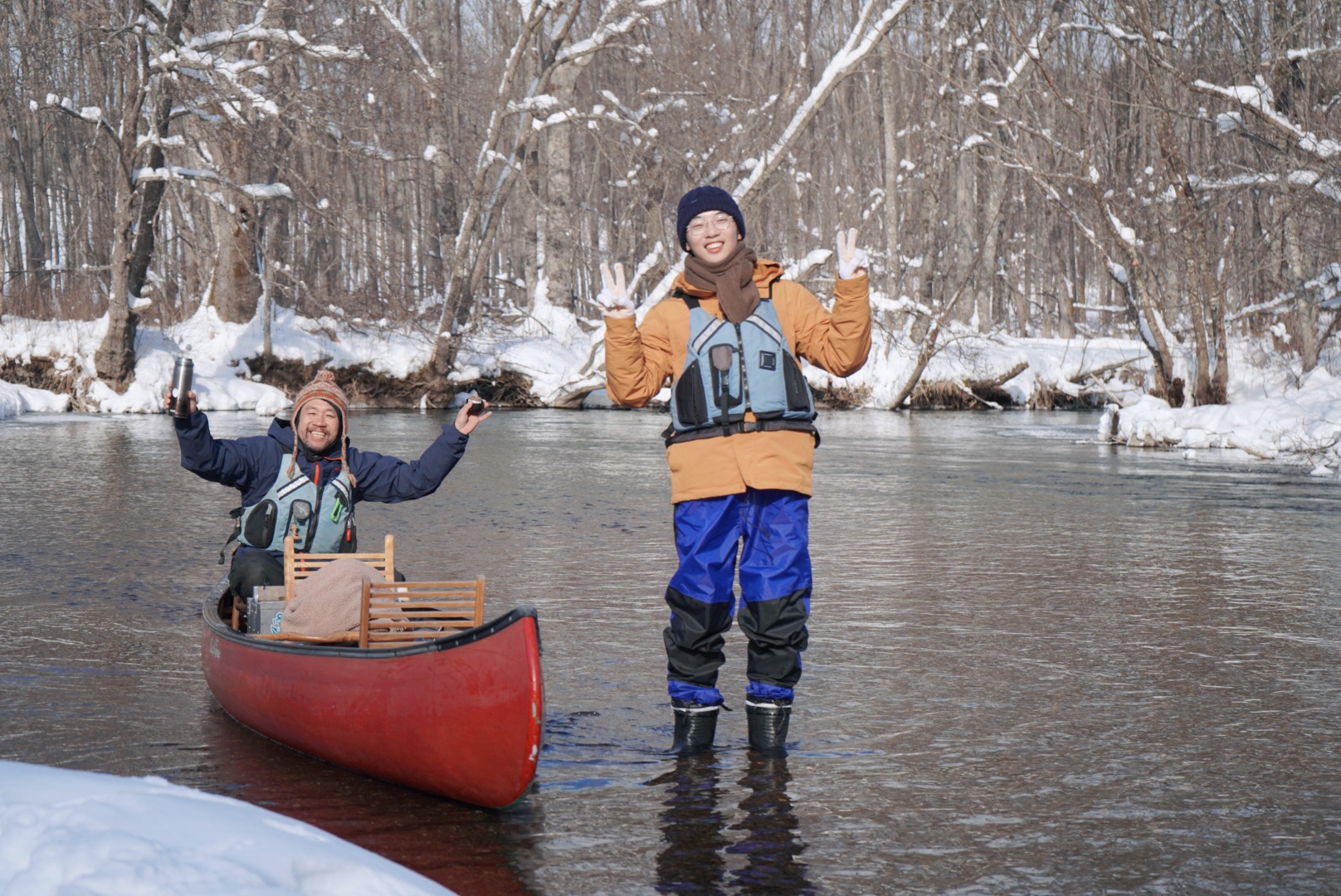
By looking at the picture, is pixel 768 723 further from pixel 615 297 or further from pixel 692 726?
pixel 615 297

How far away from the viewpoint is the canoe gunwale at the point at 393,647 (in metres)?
4.21

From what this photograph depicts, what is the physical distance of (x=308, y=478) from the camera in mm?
6066

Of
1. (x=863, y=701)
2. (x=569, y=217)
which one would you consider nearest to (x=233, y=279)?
(x=569, y=217)

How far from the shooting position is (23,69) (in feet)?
74.0

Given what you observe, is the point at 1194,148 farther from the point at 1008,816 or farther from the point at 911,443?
the point at 1008,816

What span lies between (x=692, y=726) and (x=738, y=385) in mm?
1145

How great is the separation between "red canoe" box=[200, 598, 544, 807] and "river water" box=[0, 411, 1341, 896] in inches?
4.7

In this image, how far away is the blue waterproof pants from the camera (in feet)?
15.5

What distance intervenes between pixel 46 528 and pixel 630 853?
8.40m

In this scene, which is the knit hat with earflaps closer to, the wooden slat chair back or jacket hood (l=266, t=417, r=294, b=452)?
jacket hood (l=266, t=417, r=294, b=452)

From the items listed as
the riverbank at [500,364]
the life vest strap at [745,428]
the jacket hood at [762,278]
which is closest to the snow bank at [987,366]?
the riverbank at [500,364]

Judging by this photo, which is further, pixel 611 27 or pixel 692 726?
pixel 611 27

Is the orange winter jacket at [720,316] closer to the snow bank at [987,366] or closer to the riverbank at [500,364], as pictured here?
the riverbank at [500,364]

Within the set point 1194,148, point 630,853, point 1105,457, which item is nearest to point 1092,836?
point 630,853
